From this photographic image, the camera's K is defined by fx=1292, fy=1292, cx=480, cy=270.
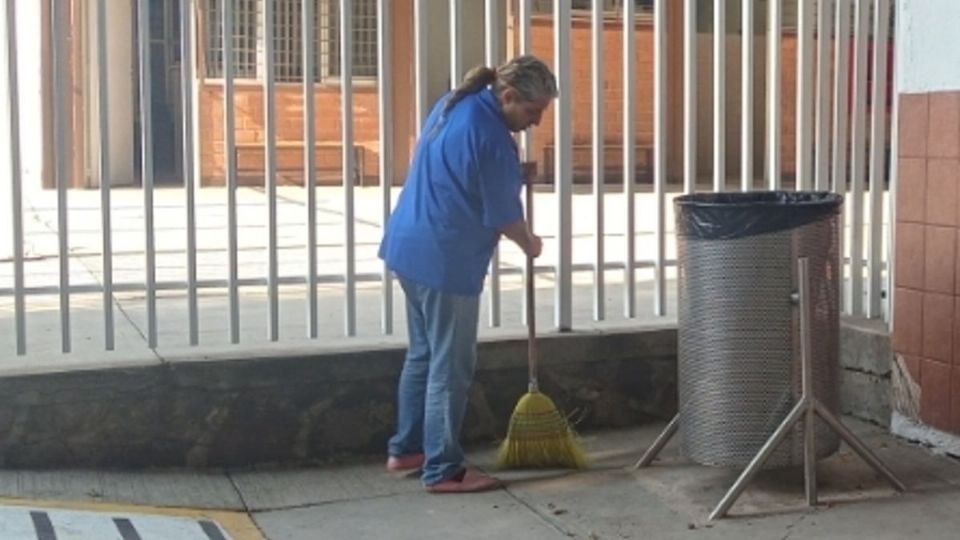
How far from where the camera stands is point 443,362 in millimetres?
4891

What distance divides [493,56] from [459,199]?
4.09ft

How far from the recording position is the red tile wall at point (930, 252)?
5109 mm

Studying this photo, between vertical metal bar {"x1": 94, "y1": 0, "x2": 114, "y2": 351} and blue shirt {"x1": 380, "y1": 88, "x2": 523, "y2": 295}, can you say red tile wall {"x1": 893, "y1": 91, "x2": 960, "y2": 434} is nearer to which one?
blue shirt {"x1": 380, "y1": 88, "x2": 523, "y2": 295}

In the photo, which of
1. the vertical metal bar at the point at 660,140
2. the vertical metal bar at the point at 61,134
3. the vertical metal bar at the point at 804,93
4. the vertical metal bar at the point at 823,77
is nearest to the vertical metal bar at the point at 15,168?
the vertical metal bar at the point at 61,134

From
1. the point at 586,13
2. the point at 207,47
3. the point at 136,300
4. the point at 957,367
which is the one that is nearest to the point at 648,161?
the point at 586,13

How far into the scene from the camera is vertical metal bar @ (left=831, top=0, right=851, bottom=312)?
19.5 feet

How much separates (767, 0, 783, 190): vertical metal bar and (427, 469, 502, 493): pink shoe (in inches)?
80.4

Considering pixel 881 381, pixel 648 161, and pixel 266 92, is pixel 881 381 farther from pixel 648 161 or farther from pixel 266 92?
pixel 648 161

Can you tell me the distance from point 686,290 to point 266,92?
1921 mm

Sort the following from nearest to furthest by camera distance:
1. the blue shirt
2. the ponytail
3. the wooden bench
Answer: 1. the blue shirt
2. the ponytail
3. the wooden bench

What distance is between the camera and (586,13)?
12.3 meters

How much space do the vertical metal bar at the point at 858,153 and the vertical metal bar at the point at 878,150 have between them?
49 mm

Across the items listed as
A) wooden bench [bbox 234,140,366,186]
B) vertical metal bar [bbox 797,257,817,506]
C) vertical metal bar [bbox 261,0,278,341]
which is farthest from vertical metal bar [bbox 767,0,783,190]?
wooden bench [bbox 234,140,366,186]

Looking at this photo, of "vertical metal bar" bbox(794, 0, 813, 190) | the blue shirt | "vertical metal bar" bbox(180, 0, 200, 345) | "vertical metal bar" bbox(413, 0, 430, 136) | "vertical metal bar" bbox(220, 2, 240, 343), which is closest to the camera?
the blue shirt
